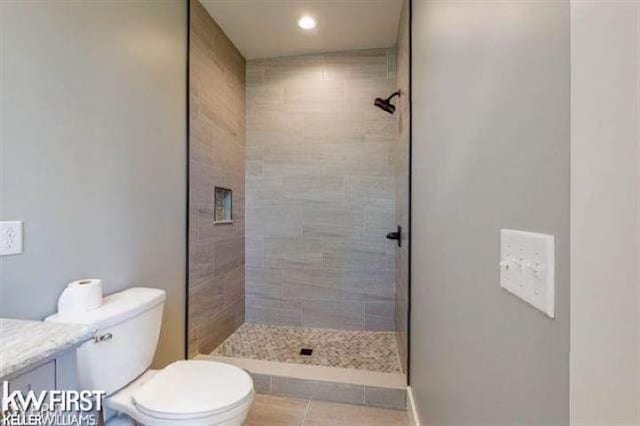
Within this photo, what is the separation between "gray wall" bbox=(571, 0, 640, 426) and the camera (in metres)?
0.34

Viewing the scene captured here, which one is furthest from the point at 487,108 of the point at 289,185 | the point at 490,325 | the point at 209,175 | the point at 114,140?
the point at 289,185

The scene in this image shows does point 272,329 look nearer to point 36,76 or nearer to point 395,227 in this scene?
point 395,227

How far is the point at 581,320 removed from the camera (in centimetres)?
40

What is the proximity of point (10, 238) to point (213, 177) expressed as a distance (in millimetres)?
1398

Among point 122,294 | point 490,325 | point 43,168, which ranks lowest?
point 122,294

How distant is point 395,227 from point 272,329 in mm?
1385

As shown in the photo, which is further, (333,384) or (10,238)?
(333,384)

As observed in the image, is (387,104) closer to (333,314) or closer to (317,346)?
(333,314)

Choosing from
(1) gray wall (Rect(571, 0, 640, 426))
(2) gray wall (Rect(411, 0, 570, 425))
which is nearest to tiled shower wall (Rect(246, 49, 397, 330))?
(2) gray wall (Rect(411, 0, 570, 425))

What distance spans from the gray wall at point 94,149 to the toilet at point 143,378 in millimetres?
218

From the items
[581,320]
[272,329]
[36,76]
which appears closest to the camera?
[581,320]

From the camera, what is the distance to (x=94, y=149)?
1.43 meters

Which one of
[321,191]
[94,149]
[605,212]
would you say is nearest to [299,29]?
[321,191]

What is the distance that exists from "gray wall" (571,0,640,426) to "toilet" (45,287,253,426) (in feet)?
3.64
